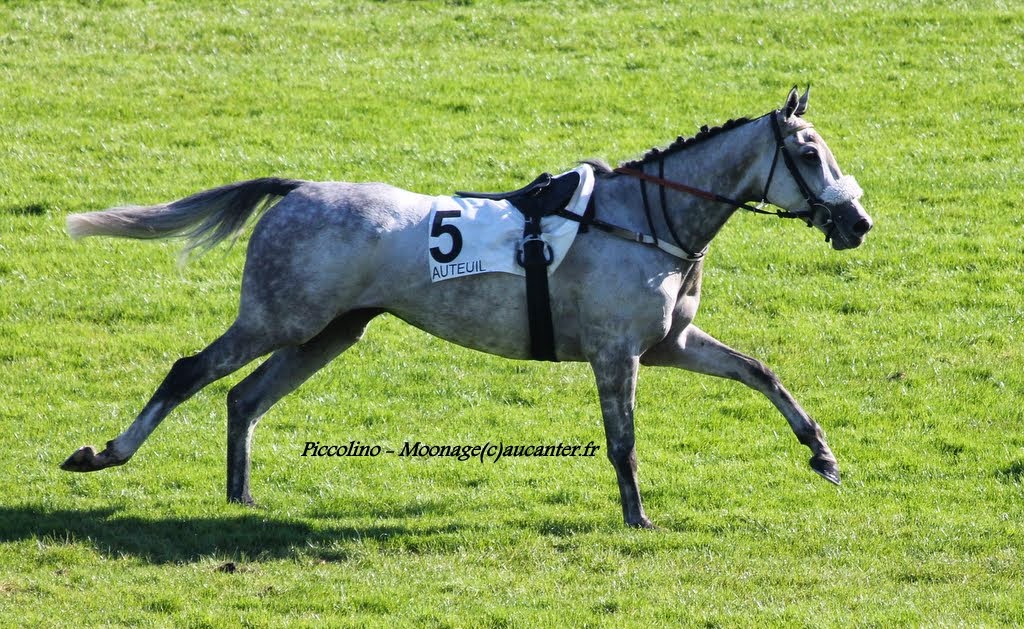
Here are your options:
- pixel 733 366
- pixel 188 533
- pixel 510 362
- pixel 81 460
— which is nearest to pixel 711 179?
pixel 733 366

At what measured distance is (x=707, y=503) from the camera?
9.80 metres

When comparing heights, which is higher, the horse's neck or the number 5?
the horse's neck

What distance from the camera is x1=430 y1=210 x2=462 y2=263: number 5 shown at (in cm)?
902

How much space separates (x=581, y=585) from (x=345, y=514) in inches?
87.9

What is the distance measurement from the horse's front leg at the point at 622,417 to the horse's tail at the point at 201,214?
8.11 ft

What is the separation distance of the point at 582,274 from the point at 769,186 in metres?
1.30

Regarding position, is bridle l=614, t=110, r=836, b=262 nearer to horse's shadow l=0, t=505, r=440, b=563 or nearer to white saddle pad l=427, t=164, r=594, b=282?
white saddle pad l=427, t=164, r=594, b=282

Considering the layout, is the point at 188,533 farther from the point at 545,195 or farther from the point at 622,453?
the point at 545,195

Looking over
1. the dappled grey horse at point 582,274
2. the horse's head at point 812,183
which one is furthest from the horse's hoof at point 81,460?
the horse's head at point 812,183

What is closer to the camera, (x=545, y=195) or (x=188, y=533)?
(x=188, y=533)

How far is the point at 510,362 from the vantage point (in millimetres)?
13117

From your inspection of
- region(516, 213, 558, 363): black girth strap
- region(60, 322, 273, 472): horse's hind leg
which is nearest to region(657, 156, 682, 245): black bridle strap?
region(516, 213, 558, 363): black girth strap

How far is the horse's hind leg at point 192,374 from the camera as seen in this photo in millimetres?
9070

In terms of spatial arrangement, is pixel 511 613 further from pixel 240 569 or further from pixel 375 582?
pixel 240 569
